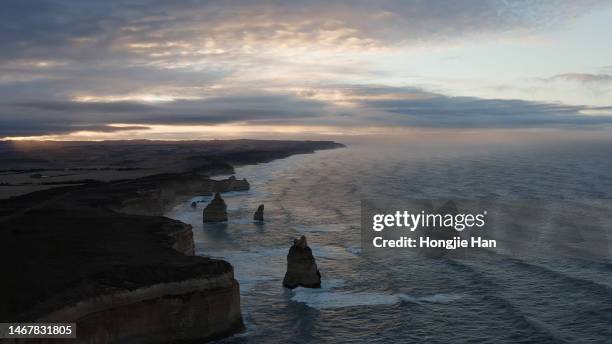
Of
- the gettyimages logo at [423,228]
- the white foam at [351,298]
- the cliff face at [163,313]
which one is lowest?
the white foam at [351,298]

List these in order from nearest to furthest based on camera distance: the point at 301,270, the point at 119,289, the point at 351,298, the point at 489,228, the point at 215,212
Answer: the point at 119,289 < the point at 351,298 < the point at 301,270 < the point at 489,228 < the point at 215,212

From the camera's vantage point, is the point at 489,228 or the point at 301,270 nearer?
the point at 301,270

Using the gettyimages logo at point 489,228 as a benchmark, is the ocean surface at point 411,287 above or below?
below

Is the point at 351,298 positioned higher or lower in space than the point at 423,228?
lower

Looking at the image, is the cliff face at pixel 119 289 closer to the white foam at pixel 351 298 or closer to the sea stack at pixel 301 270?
the white foam at pixel 351 298

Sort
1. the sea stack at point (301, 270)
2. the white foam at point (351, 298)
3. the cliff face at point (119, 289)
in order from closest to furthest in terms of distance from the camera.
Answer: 1. the cliff face at point (119, 289)
2. the white foam at point (351, 298)
3. the sea stack at point (301, 270)

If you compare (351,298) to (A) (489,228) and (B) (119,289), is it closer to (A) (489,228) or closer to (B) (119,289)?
(B) (119,289)

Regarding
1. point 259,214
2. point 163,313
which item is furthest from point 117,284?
point 259,214

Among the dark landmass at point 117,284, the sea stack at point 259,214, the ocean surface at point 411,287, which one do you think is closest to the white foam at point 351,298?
the ocean surface at point 411,287

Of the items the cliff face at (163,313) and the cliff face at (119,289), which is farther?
the cliff face at (119,289)
